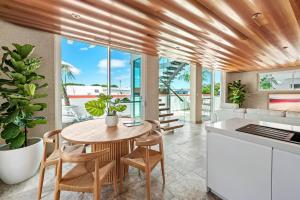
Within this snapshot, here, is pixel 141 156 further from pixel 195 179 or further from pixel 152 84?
pixel 152 84

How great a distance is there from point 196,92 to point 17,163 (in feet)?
19.2

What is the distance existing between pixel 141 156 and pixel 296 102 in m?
7.70

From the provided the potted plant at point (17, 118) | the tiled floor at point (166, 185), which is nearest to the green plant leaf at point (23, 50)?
the potted plant at point (17, 118)

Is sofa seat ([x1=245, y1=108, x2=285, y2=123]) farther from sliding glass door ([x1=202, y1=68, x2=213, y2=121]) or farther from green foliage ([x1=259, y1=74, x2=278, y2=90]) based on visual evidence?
green foliage ([x1=259, y1=74, x2=278, y2=90])

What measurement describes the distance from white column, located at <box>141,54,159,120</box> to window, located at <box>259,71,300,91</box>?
232 inches

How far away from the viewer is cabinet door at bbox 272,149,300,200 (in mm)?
1218

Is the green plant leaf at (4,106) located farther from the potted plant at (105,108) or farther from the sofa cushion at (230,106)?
the sofa cushion at (230,106)

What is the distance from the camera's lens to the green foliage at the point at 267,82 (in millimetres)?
7055

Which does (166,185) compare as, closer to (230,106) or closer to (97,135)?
(97,135)

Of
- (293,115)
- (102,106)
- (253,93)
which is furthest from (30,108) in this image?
(253,93)

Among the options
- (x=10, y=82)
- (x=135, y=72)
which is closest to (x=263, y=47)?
(x=135, y=72)

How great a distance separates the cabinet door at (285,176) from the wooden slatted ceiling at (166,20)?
5.89 ft

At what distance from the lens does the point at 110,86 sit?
13.3 ft

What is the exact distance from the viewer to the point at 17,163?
2178mm
